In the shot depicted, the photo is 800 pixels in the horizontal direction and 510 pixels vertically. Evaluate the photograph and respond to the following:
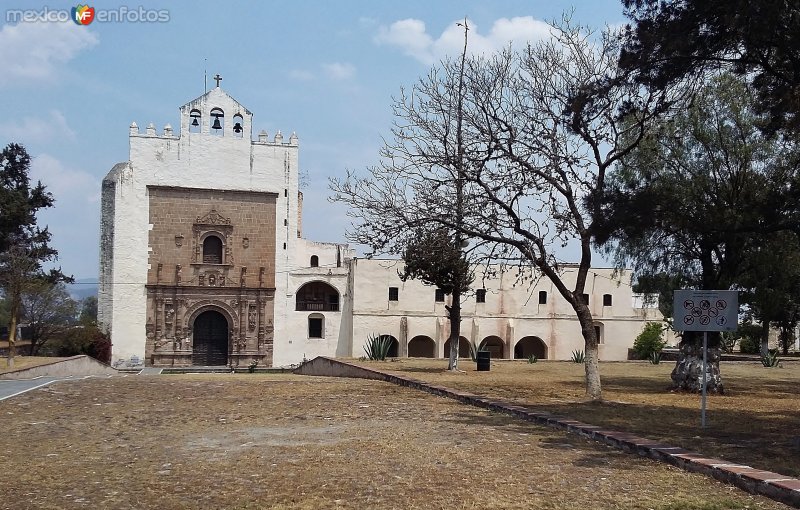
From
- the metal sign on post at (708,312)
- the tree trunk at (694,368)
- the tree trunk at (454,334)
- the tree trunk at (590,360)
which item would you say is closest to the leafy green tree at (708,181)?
the tree trunk at (694,368)

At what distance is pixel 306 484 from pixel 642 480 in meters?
2.63

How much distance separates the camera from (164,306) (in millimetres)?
35625

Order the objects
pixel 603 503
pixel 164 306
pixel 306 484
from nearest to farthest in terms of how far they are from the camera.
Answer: pixel 603 503
pixel 306 484
pixel 164 306

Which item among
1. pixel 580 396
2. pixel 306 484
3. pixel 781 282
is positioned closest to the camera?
pixel 306 484

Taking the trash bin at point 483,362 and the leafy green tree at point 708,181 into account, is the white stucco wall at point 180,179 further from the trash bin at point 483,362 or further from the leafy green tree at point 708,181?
the leafy green tree at point 708,181

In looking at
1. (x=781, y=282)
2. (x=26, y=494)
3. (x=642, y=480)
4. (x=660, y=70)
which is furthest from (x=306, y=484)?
(x=781, y=282)

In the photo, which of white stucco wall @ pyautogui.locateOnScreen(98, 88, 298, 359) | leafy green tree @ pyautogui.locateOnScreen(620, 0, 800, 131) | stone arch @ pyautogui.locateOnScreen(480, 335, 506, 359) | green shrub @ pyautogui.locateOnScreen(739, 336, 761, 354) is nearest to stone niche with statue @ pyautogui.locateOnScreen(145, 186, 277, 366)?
white stucco wall @ pyautogui.locateOnScreen(98, 88, 298, 359)

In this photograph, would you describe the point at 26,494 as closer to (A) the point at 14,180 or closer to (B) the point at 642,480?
(B) the point at 642,480

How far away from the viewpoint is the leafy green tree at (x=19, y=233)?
1030 inches

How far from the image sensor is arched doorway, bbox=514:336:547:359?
42219mm

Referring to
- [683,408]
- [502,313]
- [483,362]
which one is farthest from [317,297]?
[683,408]

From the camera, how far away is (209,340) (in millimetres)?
36469

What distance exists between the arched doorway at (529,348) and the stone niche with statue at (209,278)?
1341 centimetres

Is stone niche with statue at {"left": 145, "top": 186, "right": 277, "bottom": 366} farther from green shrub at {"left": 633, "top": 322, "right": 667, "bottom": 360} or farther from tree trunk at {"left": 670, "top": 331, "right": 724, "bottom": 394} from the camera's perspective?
tree trunk at {"left": 670, "top": 331, "right": 724, "bottom": 394}
